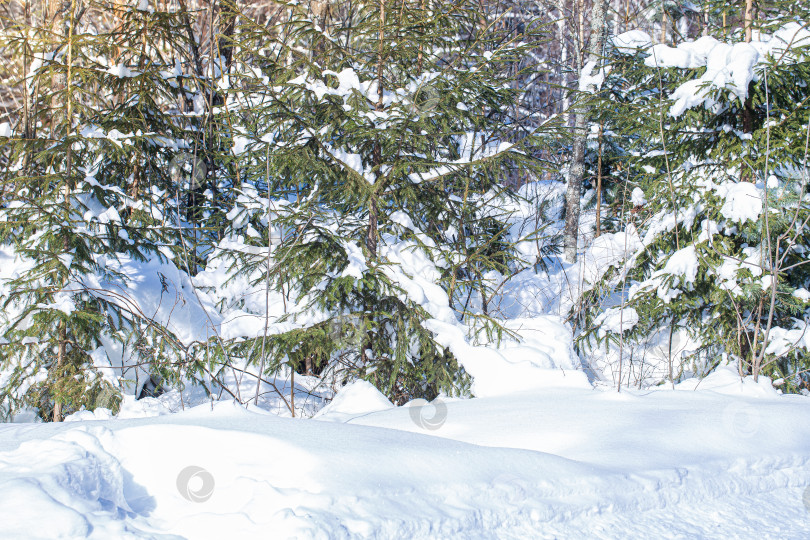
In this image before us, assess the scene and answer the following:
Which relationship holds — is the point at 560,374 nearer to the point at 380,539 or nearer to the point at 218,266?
the point at 380,539

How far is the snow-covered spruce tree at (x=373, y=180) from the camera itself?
4836mm

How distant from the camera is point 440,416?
3.22m

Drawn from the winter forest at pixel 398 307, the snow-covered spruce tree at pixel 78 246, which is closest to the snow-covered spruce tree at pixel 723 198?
the winter forest at pixel 398 307
